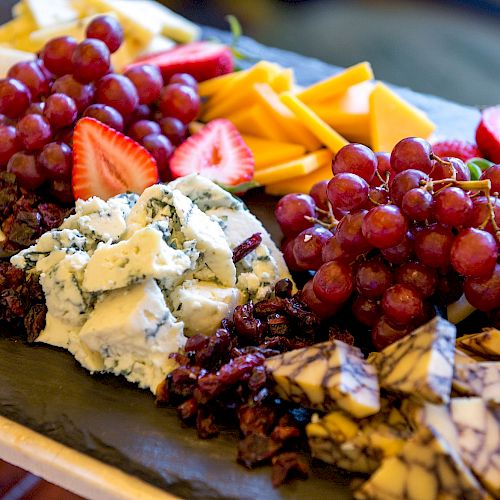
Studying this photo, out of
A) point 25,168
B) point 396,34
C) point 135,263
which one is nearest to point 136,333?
point 135,263

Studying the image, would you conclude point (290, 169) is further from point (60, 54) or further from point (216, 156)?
point (60, 54)

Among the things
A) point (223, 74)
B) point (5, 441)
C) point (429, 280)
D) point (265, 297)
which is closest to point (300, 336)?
point (265, 297)

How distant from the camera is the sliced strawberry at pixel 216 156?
1.65m

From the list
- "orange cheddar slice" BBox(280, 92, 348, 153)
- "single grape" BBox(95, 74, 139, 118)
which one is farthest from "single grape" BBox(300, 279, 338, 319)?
"single grape" BBox(95, 74, 139, 118)

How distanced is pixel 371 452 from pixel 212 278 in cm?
47

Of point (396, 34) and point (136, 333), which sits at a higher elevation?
point (136, 333)

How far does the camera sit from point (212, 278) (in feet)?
4.19

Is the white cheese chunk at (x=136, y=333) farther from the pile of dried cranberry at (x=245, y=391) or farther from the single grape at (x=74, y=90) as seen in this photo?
the single grape at (x=74, y=90)

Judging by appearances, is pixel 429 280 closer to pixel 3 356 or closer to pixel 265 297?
pixel 265 297

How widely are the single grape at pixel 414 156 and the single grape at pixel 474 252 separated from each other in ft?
0.55

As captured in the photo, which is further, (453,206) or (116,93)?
(116,93)

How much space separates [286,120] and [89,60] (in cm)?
54

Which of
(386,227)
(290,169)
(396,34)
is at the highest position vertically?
(386,227)

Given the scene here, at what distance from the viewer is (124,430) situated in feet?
3.65
